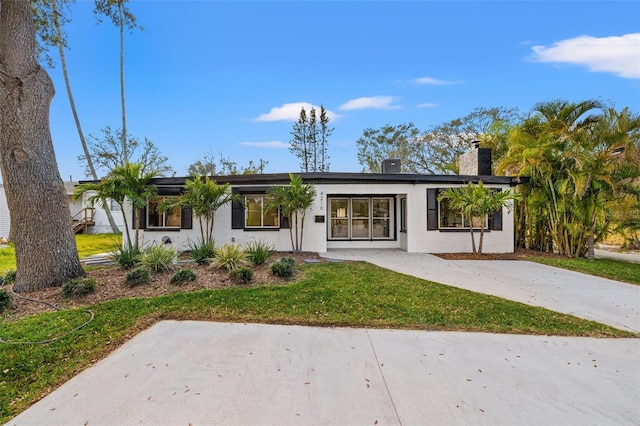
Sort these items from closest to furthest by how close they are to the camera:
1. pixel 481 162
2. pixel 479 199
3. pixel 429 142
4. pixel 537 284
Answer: pixel 537 284 < pixel 479 199 < pixel 481 162 < pixel 429 142

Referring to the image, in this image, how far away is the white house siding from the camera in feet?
33.8

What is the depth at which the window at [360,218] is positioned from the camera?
38.8 ft

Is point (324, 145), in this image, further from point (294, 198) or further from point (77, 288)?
point (77, 288)

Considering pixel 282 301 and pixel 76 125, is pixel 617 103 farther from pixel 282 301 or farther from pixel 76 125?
pixel 76 125

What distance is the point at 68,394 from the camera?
7.88 ft

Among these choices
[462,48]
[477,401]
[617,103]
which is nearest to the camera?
[477,401]

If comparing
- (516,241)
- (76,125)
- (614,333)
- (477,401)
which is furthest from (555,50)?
(76,125)

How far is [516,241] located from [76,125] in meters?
23.4

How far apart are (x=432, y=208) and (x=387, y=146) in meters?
15.6

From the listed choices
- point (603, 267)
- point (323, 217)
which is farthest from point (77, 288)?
point (603, 267)

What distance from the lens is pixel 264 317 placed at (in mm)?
4113

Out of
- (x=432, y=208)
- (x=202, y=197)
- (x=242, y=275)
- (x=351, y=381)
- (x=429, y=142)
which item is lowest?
(x=351, y=381)

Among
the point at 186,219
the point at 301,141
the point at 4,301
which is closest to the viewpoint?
the point at 4,301

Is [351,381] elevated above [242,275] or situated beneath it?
situated beneath
